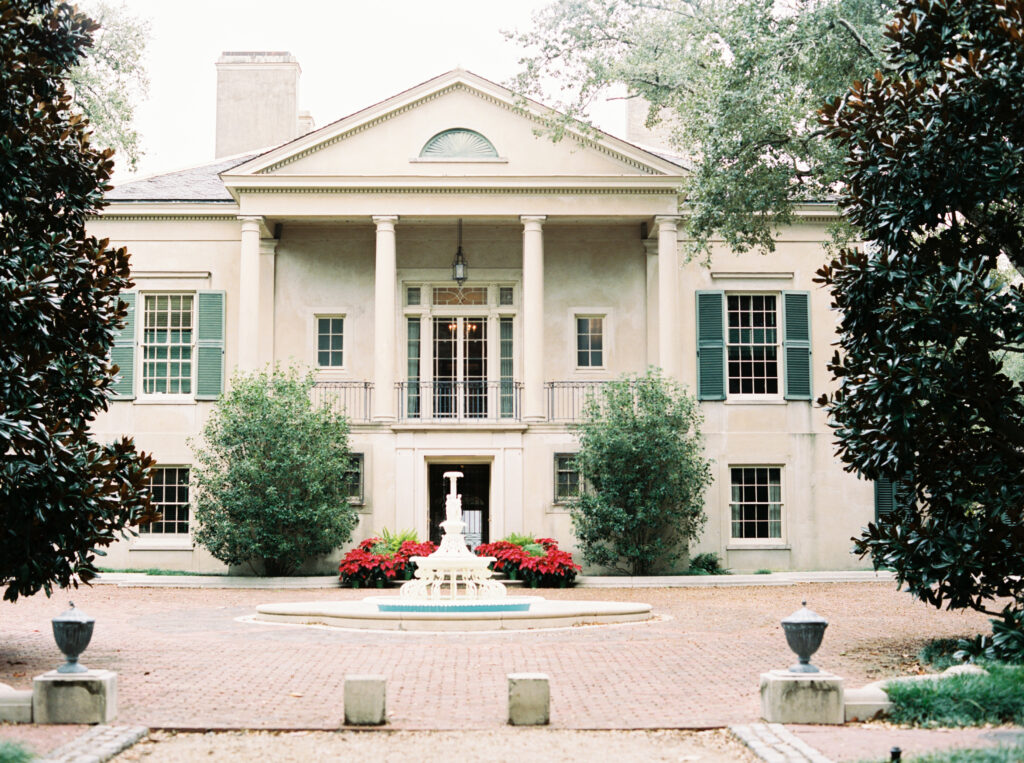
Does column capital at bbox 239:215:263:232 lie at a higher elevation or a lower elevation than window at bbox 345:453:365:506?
higher

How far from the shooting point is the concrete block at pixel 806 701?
904 centimetres

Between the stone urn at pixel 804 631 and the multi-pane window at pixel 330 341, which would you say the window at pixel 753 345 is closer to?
the multi-pane window at pixel 330 341

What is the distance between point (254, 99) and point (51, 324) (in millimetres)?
23381

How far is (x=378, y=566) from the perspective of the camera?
23.1 metres

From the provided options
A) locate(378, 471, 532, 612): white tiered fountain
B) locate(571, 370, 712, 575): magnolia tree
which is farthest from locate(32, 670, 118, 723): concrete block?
locate(571, 370, 712, 575): magnolia tree

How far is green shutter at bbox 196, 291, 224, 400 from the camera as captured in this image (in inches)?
1062

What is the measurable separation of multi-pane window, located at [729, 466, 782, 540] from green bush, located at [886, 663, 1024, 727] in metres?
17.5

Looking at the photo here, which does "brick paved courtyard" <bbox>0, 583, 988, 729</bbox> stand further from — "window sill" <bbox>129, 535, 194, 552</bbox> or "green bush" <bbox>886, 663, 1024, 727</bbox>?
"window sill" <bbox>129, 535, 194, 552</bbox>

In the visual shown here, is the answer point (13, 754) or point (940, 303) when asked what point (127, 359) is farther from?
point (13, 754)

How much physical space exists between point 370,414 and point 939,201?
1724cm

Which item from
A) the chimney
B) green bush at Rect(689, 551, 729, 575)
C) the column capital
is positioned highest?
→ the chimney

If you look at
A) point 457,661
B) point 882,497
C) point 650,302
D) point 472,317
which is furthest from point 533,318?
point 457,661

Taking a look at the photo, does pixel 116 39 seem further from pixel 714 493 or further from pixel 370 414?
pixel 714 493

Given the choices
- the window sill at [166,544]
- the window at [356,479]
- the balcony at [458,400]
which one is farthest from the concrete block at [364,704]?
the window sill at [166,544]
